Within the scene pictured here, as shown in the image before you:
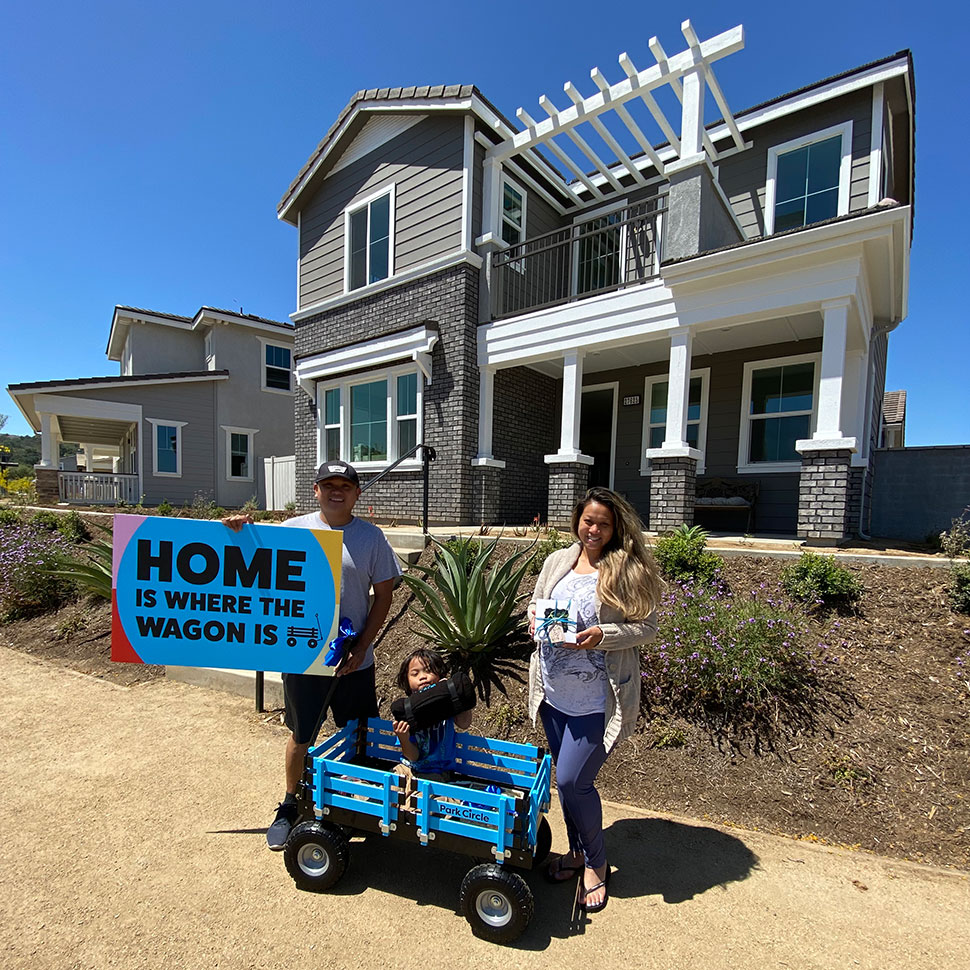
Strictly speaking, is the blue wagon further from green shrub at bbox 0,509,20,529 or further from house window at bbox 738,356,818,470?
green shrub at bbox 0,509,20,529

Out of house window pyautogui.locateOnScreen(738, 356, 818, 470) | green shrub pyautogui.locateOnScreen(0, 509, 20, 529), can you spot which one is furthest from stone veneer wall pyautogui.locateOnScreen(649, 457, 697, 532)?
green shrub pyautogui.locateOnScreen(0, 509, 20, 529)

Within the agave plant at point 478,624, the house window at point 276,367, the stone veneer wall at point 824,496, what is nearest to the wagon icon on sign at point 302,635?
the agave plant at point 478,624

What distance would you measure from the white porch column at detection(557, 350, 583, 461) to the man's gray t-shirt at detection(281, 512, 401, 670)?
204 inches

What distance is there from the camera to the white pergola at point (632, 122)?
660cm

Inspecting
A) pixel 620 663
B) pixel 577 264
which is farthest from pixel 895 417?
pixel 620 663

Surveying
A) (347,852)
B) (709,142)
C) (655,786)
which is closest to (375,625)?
(347,852)

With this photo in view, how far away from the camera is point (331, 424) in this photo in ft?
34.2

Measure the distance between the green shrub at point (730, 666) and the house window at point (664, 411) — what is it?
587 cm

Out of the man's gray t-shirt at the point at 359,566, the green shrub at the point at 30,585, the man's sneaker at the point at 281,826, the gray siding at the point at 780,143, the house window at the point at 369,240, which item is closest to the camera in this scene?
the man's sneaker at the point at 281,826

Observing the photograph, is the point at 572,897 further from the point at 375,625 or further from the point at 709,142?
the point at 709,142

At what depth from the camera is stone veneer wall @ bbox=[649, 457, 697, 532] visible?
6488mm

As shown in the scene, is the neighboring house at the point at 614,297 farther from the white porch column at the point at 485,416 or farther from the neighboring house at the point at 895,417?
the neighboring house at the point at 895,417

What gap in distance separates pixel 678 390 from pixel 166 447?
1535 centimetres

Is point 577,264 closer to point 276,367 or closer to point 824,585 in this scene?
point 824,585
